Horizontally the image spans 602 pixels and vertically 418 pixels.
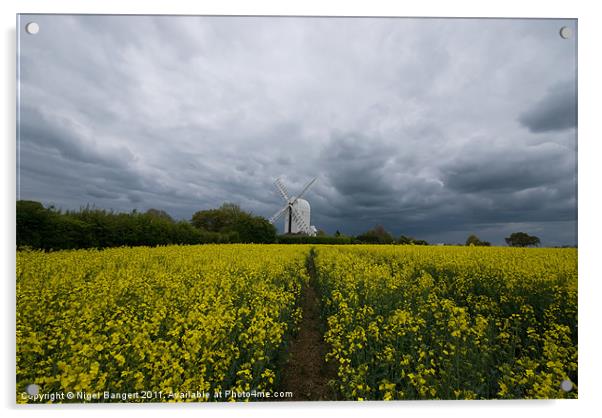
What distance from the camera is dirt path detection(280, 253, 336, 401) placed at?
4.24 m

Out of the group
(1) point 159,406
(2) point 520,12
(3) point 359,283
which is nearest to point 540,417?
(3) point 359,283

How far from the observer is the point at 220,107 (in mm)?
5324

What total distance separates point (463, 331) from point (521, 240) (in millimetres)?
2749

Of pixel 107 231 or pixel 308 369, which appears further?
pixel 107 231

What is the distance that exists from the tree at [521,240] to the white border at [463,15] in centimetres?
67

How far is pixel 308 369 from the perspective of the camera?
4594mm

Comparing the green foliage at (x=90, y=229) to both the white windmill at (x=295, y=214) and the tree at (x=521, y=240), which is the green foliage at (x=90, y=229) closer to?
the tree at (x=521, y=240)

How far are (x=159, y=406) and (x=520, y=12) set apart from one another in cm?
780

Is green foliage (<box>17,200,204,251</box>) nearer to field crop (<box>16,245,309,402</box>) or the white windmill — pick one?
field crop (<box>16,245,309,402</box>)

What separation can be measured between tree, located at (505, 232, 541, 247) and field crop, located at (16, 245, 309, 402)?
14.3ft

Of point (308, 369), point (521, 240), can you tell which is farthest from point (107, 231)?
point (521, 240)

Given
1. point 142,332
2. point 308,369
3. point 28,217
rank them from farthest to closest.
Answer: point 28,217
point 308,369
point 142,332

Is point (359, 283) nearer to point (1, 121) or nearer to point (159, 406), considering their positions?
point (159, 406)

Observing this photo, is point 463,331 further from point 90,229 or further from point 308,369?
point 90,229
